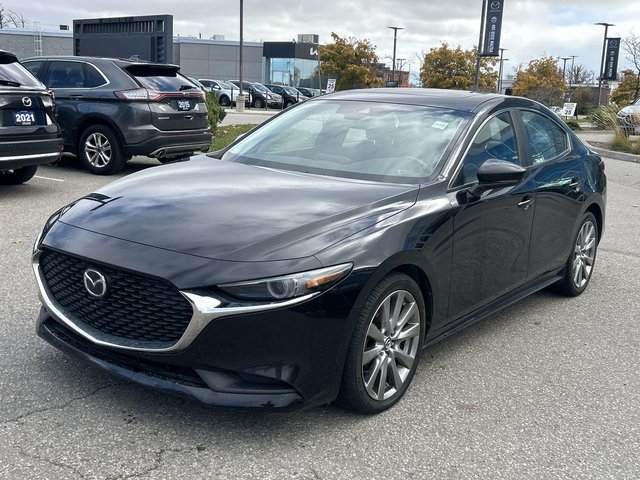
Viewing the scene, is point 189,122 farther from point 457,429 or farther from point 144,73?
point 457,429

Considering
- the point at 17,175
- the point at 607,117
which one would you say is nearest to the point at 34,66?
the point at 17,175

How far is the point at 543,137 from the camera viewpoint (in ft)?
17.1

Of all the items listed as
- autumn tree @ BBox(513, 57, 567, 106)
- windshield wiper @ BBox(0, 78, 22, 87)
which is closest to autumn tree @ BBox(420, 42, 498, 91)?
autumn tree @ BBox(513, 57, 567, 106)

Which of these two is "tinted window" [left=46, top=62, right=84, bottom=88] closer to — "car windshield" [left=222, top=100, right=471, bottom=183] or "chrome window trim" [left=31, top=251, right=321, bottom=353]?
"car windshield" [left=222, top=100, right=471, bottom=183]

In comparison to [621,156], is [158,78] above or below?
above

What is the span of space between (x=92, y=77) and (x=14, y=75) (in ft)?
7.86

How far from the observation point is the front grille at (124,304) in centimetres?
303

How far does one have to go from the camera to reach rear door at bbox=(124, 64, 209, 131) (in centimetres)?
1045

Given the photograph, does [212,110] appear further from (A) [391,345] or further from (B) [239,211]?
(A) [391,345]

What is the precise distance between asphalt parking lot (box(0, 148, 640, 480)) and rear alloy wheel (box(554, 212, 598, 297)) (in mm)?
815

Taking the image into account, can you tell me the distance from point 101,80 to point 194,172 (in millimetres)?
7061

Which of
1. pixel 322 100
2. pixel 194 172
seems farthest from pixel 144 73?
pixel 194 172

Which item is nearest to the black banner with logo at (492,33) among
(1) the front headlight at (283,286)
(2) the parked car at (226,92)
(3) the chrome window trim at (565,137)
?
(2) the parked car at (226,92)

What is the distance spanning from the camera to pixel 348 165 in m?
4.25
